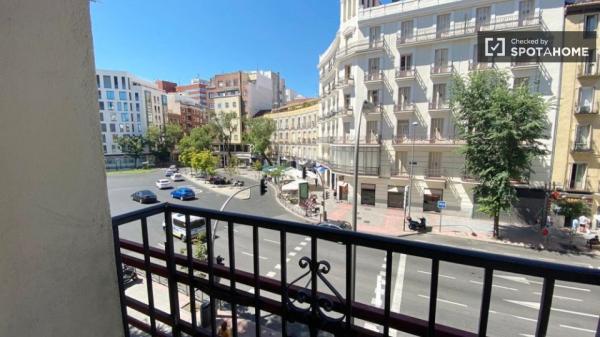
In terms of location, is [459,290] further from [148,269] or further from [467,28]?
[467,28]

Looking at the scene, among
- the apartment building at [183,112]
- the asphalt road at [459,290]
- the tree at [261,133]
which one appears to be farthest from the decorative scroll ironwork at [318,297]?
the apartment building at [183,112]

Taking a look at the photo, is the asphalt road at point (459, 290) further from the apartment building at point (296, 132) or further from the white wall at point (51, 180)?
the apartment building at point (296, 132)

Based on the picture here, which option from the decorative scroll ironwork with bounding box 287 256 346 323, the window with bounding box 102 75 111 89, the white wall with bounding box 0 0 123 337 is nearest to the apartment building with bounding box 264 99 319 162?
the window with bounding box 102 75 111 89

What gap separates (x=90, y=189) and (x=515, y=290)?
11.9 m

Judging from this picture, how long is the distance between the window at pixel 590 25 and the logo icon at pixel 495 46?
391 centimetres

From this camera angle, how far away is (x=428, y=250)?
1.24 m

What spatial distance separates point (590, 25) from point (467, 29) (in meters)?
6.22

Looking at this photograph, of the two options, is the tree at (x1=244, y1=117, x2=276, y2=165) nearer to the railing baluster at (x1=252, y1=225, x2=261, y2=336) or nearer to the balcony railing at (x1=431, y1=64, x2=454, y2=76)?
the balcony railing at (x1=431, y1=64, x2=454, y2=76)

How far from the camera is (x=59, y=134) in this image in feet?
3.59

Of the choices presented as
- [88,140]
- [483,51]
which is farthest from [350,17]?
[88,140]

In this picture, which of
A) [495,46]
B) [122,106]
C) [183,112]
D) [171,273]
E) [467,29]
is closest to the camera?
[171,273]

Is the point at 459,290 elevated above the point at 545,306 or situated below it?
below

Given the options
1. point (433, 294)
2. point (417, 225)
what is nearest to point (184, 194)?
point (417, 225)

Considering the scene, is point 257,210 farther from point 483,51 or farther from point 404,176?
point 483,51
